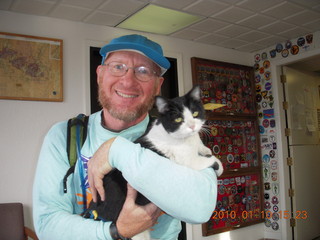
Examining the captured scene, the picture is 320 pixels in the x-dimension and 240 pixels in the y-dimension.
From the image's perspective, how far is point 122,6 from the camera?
2043 mm

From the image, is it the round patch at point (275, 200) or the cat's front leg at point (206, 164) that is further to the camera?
the round patch at point (275, 200)

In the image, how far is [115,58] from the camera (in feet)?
3.30

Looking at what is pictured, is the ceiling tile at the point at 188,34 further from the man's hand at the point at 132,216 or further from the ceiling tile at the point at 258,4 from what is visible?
the man's hand at the point at 132,216

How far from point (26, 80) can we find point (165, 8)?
109 centimetres

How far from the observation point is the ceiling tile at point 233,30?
2.62 meters

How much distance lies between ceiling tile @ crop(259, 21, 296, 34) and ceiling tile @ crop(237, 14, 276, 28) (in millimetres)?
80

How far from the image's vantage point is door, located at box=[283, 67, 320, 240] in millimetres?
3160

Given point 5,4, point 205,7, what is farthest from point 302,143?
point 5,4

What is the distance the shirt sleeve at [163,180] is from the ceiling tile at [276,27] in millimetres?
2225

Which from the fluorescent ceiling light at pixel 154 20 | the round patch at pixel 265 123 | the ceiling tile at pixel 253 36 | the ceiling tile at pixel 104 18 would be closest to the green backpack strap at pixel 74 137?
the fluorescent ceiling light at pixel 154 20

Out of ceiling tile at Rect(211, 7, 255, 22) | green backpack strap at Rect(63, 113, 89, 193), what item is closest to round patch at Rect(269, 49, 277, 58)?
ceiling tile at Rect(211, 7, 255, 22)

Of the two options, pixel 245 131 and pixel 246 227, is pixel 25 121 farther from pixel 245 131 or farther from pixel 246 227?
pixel 246 227

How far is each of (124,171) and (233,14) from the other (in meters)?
1.98

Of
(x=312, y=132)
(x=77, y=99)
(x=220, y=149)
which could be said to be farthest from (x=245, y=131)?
(x=77, y=99)
